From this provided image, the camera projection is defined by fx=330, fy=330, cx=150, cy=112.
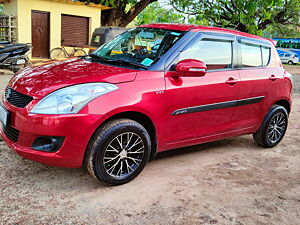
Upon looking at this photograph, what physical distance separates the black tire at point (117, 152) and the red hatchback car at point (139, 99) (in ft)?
0.03

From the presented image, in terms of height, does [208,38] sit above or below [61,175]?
above

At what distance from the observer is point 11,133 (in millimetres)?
3287

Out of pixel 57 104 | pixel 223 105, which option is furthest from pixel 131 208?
pixel 223 105

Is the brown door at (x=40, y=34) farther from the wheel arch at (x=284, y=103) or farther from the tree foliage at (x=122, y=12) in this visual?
the wheel arch at (x=284, y=103)

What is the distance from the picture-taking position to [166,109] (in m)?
3.61

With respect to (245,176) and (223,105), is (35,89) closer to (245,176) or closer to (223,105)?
(223,105)

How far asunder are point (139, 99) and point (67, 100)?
728 mm

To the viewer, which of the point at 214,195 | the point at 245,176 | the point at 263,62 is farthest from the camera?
the point at 263,62

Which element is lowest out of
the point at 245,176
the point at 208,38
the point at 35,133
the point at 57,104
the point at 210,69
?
the point at 245,176

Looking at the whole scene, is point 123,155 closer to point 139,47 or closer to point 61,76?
point 61,76

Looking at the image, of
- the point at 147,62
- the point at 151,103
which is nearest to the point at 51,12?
the point at 147,62

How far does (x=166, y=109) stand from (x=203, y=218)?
3.99 ft

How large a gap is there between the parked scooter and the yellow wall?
4.56m

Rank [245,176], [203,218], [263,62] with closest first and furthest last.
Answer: [203,218] < [245,176] < [263,62]
